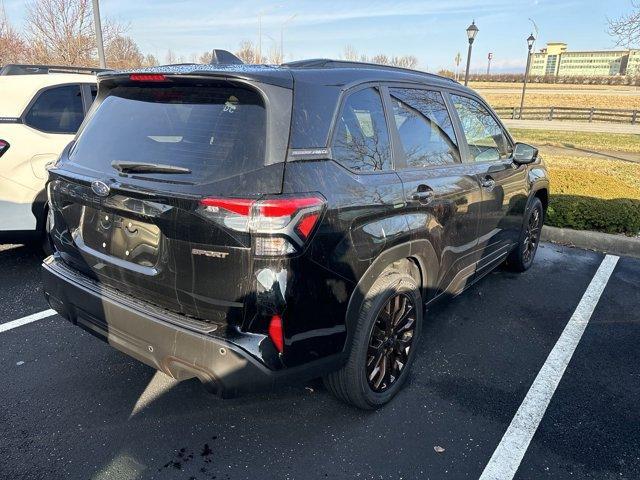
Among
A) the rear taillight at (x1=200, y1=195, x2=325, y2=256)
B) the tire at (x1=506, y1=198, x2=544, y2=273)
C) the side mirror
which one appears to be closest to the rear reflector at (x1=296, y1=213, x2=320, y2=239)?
the rear taillight at (x1=200, y1=195, x2=325, y2=256)

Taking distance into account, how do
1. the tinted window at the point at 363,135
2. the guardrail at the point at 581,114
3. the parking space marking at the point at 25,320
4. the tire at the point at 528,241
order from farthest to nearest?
the guardrail at the point at 581,114
the tire at the point at 528,241
the parking space marking at the point at 25,320
the tinted window at the point at 363,135

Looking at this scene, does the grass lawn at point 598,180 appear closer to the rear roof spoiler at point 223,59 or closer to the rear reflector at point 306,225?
the rear roof spoiler at point 223,59

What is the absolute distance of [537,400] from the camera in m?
2.95

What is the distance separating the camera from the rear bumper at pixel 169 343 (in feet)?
6.77

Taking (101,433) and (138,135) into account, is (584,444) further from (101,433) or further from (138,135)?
(138,135)

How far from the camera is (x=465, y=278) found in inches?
143

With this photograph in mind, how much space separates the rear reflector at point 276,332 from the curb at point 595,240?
17.3 ft

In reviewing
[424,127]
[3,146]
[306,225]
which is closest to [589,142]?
[424,127]

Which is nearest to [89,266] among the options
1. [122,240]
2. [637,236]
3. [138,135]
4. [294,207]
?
[122,240]

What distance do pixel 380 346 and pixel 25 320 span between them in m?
2.78

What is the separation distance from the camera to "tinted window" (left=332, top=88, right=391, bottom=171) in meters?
2.40

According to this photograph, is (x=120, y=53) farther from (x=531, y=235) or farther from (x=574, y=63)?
(x=574, y=63)

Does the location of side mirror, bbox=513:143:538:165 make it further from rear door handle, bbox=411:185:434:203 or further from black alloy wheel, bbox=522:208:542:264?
rear door handle, bbox=411:185:434:203

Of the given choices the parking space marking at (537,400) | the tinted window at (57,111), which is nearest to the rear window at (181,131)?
the parking space marking at (537,400)
